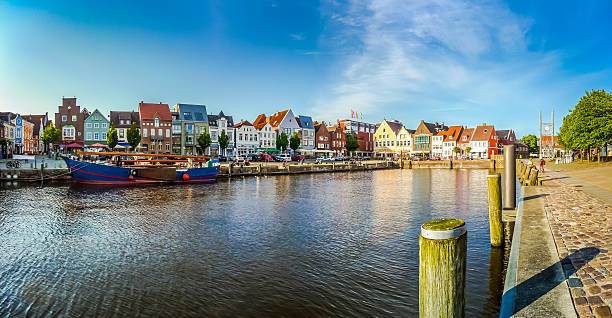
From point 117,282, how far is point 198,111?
7117cm

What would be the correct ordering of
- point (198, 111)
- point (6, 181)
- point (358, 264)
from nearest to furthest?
point (358, 264), point (6, 181), point (198, 111)

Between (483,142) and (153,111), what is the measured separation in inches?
3190

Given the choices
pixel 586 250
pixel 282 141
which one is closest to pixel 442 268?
pixel 586 250

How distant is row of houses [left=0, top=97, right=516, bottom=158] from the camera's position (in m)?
68.8

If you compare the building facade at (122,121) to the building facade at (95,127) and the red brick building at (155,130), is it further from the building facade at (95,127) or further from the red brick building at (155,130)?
the red brick building at (155,130)

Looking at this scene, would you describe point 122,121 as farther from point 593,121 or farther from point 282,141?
point 593,121

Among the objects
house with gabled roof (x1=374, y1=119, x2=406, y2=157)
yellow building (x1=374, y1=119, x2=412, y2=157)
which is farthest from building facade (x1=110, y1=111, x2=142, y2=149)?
house with gabled roof (x1=374, y1=119, x2=406, y2=157)

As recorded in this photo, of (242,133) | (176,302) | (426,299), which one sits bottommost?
(176,302)

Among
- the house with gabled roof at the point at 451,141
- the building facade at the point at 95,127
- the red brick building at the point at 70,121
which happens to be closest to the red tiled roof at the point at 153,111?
the building facade at the point at 95,127

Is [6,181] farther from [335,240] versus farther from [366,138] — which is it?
[366,138]

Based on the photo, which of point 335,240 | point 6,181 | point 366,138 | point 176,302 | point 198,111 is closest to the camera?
point 176,302

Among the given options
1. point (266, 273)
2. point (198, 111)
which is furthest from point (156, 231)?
point (198, 111)

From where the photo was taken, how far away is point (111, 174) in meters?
32.5

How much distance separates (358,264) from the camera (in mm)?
9344
